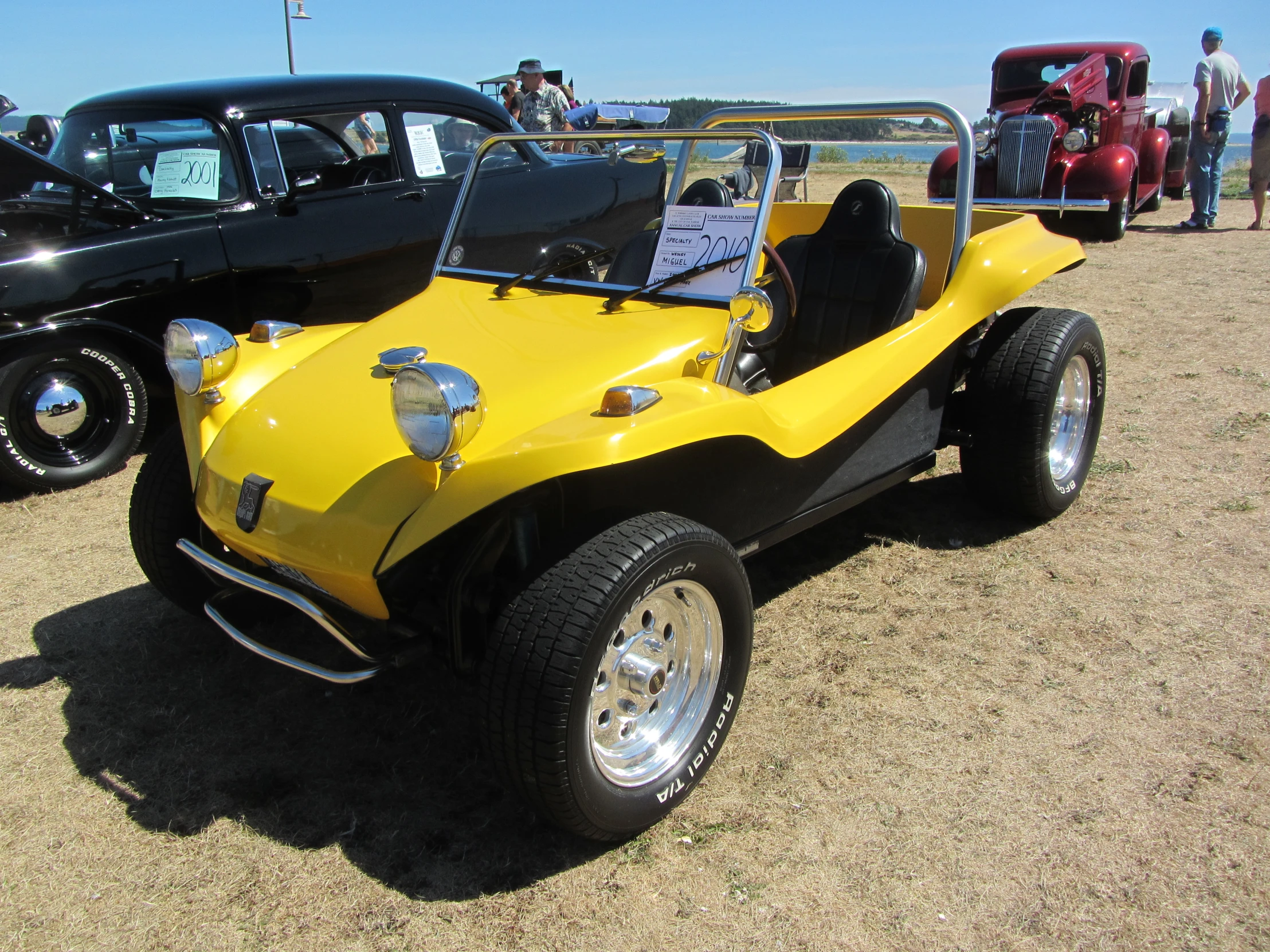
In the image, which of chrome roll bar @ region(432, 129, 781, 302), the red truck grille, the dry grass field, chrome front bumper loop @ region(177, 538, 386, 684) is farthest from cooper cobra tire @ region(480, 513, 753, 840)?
the red truck grille

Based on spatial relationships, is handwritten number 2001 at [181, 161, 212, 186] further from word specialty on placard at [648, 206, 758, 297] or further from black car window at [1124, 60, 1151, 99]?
black car window at [1124, 60, 1151, 99]

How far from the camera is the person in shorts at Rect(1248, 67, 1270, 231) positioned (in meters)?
9.25

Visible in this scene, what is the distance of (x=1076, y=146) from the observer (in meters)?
9.77

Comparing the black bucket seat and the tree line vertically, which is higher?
the tree line

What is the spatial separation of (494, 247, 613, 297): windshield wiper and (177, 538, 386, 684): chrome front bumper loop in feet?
3.95

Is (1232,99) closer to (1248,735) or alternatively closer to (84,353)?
(1248,735)

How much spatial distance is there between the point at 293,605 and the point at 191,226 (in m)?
2.96

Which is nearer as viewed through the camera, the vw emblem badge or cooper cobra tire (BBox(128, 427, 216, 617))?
the vw emblem badge

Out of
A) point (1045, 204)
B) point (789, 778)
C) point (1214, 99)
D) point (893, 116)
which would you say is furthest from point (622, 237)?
point (1214, 99)

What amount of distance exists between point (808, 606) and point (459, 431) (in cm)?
153

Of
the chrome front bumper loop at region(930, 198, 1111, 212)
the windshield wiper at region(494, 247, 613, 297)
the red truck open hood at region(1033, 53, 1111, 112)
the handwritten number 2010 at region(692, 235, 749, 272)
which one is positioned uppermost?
the red truck open hood at region(1033, 53, 1111, 112)

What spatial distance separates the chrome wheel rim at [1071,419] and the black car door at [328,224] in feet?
10.7

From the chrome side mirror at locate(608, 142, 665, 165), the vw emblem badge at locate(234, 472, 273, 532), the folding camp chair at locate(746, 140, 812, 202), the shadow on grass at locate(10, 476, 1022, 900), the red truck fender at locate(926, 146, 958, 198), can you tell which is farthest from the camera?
the red truck fender at locate(926, 146, 958, 198)

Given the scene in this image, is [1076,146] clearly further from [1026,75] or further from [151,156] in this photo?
[151,156]
